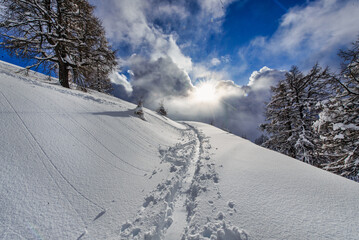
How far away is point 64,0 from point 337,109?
17242 mm

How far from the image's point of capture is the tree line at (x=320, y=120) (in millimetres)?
4973

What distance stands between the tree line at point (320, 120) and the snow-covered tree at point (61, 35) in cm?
1361

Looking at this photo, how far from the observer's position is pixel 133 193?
263cm

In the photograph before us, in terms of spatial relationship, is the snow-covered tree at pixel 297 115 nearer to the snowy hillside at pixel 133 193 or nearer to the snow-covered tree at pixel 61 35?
the snowy hillside at pixel 133 193

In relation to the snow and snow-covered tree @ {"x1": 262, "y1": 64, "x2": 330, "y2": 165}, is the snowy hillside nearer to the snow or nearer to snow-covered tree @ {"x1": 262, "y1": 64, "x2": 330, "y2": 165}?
the snow

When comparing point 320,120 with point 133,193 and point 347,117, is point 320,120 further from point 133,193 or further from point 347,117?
point 133,193

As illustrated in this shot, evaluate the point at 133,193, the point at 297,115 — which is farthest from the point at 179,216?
the point at 297,115

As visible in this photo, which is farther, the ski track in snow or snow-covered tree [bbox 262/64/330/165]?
snow-covered tree [bbox 262/64/330/165]

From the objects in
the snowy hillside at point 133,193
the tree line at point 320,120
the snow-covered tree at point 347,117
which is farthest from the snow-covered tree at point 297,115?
the snowy hillside at point 133,193

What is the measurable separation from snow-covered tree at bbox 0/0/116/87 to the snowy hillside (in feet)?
23.2

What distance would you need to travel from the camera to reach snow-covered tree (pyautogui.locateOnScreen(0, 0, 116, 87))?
7.74 metres

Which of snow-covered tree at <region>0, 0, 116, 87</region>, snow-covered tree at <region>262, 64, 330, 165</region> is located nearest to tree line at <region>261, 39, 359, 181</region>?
snow-covered tree at <region>262, 64, 330, 165</region>

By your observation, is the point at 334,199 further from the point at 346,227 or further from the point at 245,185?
the point at 245,185

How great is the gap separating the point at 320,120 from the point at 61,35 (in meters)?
16.0
